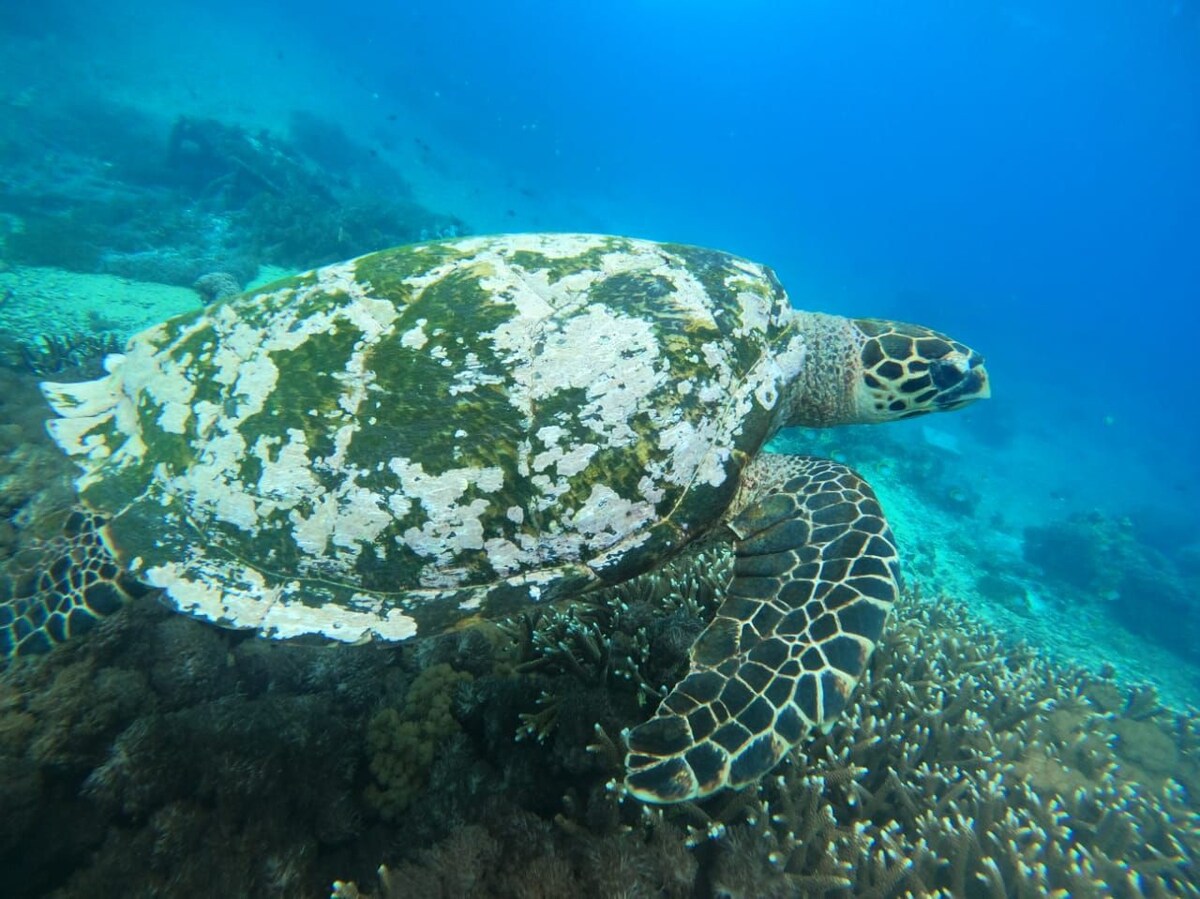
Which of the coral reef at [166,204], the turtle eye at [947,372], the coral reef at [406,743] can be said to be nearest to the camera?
the coral reef at [406,743]

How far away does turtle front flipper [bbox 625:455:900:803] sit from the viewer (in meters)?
2.13

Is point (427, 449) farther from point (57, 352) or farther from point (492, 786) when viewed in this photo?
point (57, 352)

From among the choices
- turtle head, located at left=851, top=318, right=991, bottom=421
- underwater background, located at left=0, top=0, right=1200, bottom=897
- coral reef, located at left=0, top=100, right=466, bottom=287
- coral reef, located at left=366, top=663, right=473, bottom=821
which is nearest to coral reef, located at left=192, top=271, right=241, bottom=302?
underwater background, located at left=0, top=0, right=1200, bottom=897

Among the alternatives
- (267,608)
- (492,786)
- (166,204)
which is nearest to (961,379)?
(492,786)

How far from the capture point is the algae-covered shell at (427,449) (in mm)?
2617

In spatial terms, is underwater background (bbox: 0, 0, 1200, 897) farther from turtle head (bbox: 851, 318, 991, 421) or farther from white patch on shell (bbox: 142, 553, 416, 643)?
turtle head (bbox: 851, 318, 991, 421)

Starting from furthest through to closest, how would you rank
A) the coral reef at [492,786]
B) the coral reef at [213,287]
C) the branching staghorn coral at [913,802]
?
the coral reef at [213,287], the branching staghorn coral at [913,802], the coral reef at [492,786]

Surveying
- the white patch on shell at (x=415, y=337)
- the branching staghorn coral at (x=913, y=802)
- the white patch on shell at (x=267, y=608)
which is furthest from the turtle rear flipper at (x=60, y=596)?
the branching staghorn coral at (x=913, y=802)

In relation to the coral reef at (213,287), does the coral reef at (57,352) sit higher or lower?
lower

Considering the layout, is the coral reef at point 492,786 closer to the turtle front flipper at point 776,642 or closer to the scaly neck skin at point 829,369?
the turtle front flipper at point 776,642

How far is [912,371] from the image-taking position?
158 inches

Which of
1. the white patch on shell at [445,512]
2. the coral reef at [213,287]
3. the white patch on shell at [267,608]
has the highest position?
the white patch on shell at [445,512]

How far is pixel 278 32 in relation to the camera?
189ft

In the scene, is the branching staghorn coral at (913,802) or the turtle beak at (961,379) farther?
the turtle beak at (961,379)
